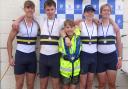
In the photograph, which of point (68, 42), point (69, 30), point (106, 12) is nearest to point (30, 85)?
point (68, 42)

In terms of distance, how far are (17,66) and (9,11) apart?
683 millimetres

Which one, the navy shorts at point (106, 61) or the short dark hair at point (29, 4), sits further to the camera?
the navy shorts at point (106, 61)

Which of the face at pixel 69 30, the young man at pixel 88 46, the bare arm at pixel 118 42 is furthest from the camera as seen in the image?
the bare arm at pixel 118 42

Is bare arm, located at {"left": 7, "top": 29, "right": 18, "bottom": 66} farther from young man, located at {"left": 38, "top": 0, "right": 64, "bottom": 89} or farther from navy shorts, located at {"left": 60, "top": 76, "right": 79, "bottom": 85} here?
navy shorts, located at {"left": 60, "top": 76, "right": 79, "bottom": 85}

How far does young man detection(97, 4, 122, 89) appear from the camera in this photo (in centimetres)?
365

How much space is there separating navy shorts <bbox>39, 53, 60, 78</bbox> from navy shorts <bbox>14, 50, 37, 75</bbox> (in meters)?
0.12

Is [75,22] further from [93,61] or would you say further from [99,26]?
[93,61]

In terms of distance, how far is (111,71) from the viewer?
371 centimetres

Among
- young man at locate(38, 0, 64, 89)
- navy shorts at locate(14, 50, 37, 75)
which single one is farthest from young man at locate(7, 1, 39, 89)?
young man at locate(38, 0, 64, 89)

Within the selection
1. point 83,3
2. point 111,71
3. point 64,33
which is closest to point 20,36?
point 64,33

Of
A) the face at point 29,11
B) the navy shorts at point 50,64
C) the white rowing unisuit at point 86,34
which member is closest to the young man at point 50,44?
the navy shorts at point 50,64

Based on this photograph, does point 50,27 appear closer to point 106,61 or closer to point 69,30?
point 69,30

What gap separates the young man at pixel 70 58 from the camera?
3.50 m

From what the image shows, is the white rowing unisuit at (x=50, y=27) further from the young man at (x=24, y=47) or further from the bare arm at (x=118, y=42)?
the bare arm at (x=118, y=42)
